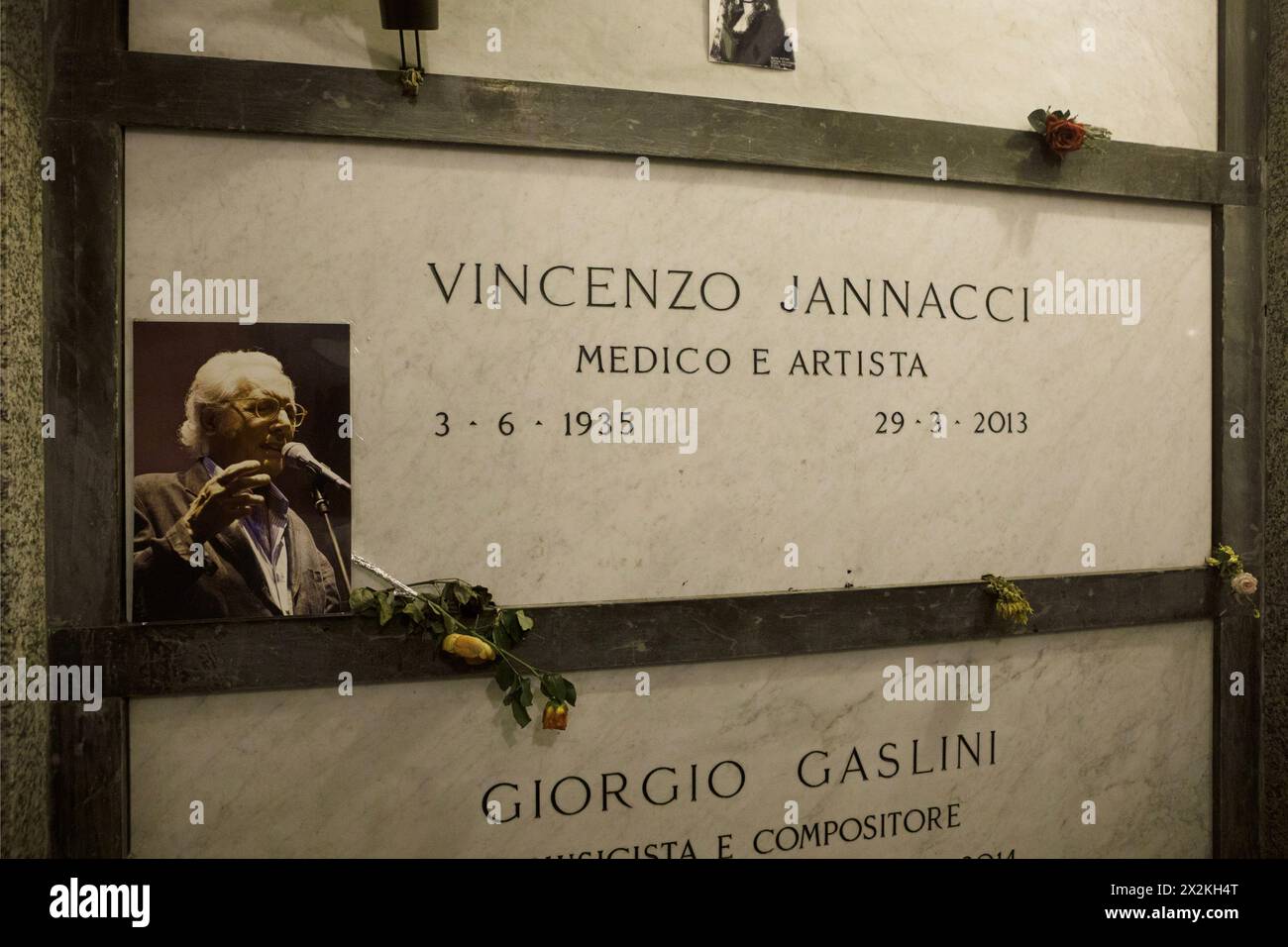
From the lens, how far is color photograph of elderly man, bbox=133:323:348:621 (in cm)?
188

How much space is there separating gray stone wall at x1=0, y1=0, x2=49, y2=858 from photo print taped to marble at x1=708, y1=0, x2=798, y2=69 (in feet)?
5.98

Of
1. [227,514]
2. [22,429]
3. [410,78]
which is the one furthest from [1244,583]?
[22,429]

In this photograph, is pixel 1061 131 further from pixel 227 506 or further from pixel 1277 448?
pixel 227 506

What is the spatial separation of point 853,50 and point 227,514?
2.36m

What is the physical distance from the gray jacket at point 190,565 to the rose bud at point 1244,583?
301 centimetres

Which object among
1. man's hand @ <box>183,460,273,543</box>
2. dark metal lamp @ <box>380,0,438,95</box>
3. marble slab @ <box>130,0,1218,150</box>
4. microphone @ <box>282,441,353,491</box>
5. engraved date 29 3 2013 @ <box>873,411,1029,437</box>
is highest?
marble slab @ <box>130,0,1218,150</box>

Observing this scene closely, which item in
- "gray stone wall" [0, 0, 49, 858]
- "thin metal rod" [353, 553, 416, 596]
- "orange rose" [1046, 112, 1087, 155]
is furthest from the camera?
"orange rose" [1046, 112, 1087, 155]

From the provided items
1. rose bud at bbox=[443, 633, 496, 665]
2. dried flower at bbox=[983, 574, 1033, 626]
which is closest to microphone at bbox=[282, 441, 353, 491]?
rose bud at bbox=[443, 633, 496, 665]

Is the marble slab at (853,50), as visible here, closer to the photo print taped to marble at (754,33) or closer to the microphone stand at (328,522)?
the photo print taped to marble at (754,33)

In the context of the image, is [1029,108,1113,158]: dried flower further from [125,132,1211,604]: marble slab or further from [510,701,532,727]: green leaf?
[510,701,532,727]: green leaf

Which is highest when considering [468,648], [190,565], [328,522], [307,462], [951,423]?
[951,423]

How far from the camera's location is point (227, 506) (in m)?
1.91
